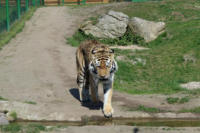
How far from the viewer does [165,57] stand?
617 inches

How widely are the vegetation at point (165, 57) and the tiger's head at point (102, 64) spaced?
118 inches

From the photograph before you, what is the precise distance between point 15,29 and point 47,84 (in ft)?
30.4

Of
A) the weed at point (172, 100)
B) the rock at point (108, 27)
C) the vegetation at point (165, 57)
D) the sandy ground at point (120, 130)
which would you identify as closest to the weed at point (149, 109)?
the weed at point (172, 100)

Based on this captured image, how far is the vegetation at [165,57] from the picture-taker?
41.3 feet

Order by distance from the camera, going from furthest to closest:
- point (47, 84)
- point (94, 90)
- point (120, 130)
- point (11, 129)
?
1. point (47, 84)
2. point (94, 90)
3. point (120, 130)
4. point (11, 129)

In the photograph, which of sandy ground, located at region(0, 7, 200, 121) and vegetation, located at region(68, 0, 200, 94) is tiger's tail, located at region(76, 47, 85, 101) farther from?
vegetation, located at region(68, 0, 200, 94)

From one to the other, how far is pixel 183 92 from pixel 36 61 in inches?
203

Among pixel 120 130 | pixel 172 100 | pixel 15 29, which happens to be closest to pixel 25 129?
pixel 120 130

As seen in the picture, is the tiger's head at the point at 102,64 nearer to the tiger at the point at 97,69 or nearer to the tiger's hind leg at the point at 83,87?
the tiger at the point at 97,69

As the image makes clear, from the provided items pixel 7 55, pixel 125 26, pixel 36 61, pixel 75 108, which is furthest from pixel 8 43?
pixel 75 108

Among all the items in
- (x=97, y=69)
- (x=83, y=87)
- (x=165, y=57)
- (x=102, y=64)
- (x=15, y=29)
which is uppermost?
(x=102, y=64)

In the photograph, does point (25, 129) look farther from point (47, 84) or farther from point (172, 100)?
point (47, 84)

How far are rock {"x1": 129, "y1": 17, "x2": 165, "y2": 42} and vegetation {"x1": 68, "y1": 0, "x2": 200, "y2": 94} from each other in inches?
9.4

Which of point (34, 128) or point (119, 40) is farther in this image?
point (119, 40)
